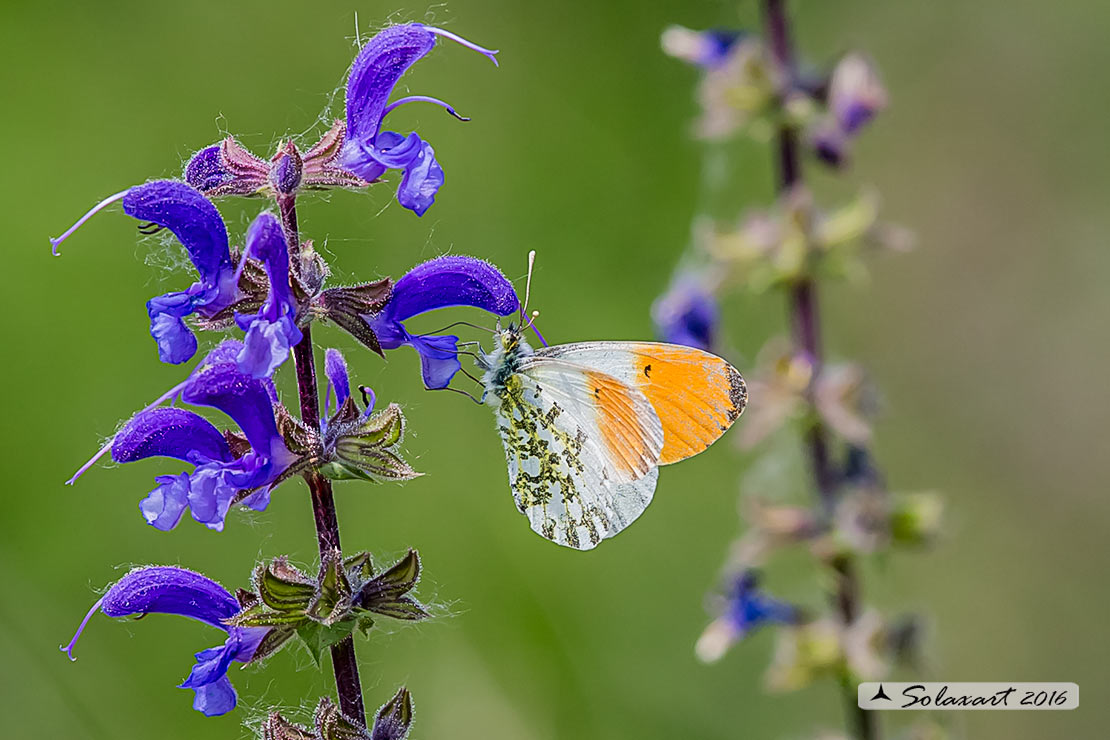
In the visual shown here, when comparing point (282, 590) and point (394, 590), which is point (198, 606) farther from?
point (394, 590)

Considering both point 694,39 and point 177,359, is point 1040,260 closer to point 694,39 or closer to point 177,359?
point 694,39

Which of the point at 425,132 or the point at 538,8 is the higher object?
the point at 538,8

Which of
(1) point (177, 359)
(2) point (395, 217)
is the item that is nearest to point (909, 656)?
(1) point (177, 359)

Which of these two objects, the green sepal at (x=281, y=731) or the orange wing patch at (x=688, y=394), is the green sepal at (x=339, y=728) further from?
the orange wing patch at (x=688, y=394)

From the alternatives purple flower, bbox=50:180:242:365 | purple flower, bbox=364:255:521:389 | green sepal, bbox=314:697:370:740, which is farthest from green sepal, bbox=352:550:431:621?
purple flower, bbox=50:180:242:365

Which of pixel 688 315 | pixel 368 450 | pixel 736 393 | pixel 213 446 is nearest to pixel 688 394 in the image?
pixel 736 393

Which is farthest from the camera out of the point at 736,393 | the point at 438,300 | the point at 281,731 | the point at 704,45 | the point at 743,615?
the point at 704,45

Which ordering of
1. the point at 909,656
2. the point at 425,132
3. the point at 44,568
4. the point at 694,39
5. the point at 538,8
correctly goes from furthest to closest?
the point at 538,8, the point at 425,132, the point at 44,568, the point at 694,39, the point at 909,656
